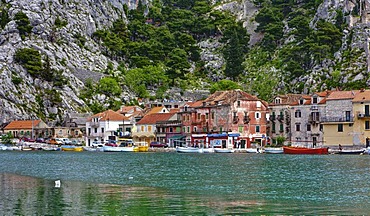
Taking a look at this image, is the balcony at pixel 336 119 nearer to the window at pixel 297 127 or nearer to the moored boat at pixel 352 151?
the moored boat at pixel 352 151

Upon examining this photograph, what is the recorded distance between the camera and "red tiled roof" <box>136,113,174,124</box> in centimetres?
12675

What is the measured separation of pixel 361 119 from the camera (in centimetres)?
9869

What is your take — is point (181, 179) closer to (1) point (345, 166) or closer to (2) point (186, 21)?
(1) point (345, 166)

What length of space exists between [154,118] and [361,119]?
43358 millimetres

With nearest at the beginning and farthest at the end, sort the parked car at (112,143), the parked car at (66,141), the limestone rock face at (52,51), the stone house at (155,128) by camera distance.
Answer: the parked car at (112,143) → the stone house at (155,128) → the parked car at (66,141) → the limestone rock face at (52,51)

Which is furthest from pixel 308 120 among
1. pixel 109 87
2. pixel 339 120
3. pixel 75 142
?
pixel 109 87

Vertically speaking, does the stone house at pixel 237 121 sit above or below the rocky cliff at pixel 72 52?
below

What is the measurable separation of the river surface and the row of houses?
34684 millimetres

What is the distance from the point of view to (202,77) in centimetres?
17312

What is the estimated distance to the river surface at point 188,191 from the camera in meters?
35.1

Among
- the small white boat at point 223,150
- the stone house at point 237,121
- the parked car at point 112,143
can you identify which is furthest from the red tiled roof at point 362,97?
the parked car at point 112,143

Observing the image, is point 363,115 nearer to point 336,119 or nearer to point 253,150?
point 336,119

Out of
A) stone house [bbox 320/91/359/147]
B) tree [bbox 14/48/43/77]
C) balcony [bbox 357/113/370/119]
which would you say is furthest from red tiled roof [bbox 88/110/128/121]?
balcony [bbox 357/113/370/119]

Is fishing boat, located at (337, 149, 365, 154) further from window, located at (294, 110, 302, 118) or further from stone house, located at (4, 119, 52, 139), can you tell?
stone house, located at (4, 119, 52, 139)
